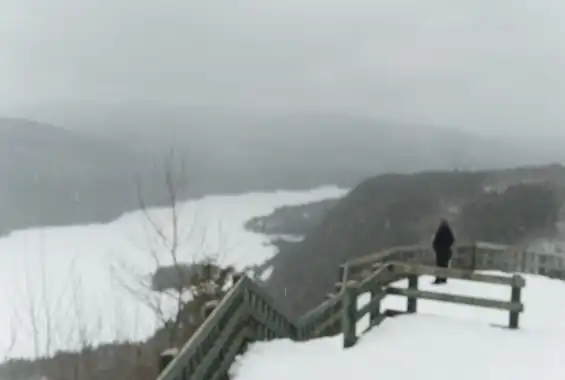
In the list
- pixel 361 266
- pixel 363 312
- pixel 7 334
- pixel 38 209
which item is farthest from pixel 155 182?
pixel 38 209

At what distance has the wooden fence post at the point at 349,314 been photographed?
900 centimetres

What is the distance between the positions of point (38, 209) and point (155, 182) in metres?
176

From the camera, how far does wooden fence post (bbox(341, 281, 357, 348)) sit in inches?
354

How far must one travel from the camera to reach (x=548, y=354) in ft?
28.8

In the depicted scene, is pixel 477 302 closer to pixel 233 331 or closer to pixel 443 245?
pixel 233 331

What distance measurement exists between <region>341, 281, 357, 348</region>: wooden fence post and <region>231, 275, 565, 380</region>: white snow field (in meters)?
0.14

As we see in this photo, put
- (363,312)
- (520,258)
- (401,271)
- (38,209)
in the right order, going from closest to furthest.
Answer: (363,312) < (401,271) < (520,258) < (38,209)

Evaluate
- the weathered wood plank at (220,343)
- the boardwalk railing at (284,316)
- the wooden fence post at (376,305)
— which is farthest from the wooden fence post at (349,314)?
the weathered wood plank at (220,343)

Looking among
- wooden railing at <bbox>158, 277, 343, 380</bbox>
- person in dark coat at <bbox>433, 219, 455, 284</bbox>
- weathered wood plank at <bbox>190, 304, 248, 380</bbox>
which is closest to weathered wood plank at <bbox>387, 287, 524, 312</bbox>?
wooden railing at <bbox>158, 277, 343, 380</bbox>

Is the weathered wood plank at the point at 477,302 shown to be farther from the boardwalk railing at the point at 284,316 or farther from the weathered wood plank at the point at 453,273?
the weathered wood plank at the point at 453,273

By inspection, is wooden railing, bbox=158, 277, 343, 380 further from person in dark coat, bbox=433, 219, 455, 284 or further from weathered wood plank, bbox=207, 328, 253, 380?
person in dark coat, bbox=433, 219, 455, 284

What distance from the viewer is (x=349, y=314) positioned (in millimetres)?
9070

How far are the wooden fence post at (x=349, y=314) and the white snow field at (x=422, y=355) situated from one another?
14 centimetres

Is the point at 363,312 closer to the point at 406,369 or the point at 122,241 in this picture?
the point at 406,369
